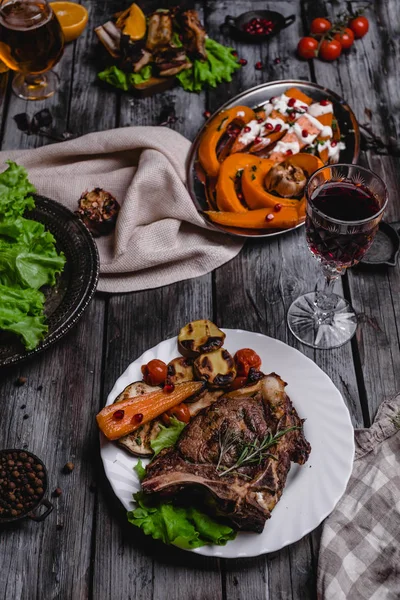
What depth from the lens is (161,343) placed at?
2.75 m

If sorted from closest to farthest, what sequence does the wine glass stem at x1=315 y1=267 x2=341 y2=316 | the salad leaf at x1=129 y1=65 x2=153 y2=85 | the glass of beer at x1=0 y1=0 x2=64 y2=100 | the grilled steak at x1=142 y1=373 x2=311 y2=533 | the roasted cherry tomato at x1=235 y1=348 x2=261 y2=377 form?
the grilled steak at x1=142 y1=373 x2=311 y2=533, the roasted cherry tomato at x1=235 y1=348 x2=261 y2=377, the wine glass stem at x1=315 y1=267 x2=341 y2=316, the glass of beer at x1=0 y1=0 x2=64 y2=100, the salad leaf at x1=129 y1=65 x2=153 y2=85

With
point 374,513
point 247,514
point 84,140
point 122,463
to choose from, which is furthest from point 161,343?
point 84,140

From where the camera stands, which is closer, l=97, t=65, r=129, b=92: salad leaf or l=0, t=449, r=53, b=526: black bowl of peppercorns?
l=0, t=449, r=53, b=526: black bowl of peppercorns

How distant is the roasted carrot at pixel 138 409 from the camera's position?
8.13ft

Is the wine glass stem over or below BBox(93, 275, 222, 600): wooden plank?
over

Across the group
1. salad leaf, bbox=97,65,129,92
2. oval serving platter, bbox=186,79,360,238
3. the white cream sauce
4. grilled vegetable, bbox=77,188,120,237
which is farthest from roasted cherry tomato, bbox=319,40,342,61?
grilled vegetable, bbox=77,188,120,237

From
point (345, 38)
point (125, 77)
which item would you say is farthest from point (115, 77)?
point (345, 38)

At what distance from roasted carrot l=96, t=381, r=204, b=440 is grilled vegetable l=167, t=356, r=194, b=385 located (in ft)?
0.15

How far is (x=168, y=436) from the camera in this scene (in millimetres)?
2521

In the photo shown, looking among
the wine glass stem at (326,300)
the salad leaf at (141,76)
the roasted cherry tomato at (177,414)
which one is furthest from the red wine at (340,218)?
the salad leaf at (141,76)

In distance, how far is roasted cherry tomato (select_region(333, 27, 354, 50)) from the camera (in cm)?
389

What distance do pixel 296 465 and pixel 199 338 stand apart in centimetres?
60

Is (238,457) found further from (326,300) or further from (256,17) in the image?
(256,17)

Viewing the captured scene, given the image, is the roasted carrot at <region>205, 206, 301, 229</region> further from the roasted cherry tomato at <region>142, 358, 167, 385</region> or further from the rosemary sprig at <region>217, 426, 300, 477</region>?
the rosemary sprig at <region>217, 426, 300, 477</region>
